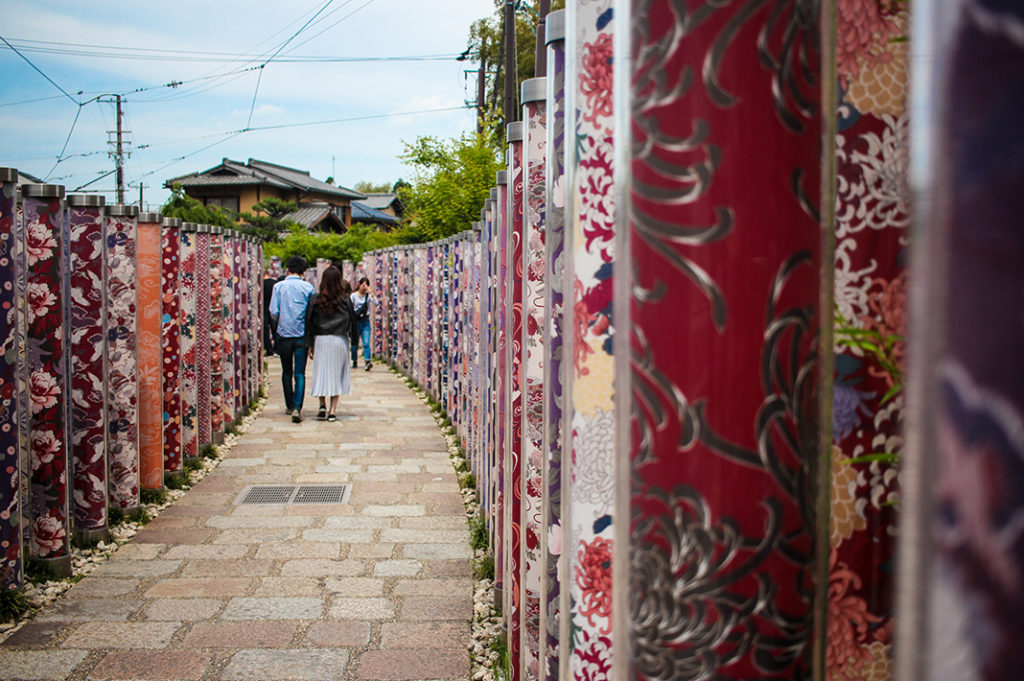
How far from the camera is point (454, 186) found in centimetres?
2445

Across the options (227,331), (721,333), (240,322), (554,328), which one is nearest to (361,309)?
(240,322)

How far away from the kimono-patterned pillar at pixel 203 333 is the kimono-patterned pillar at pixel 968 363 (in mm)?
8150

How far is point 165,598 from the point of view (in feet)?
15.3

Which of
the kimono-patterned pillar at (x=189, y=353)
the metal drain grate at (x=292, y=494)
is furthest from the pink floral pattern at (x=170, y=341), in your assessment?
the metal drain grate at (x=292, y=494)

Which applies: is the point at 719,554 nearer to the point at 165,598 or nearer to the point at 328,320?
the point at 165,598

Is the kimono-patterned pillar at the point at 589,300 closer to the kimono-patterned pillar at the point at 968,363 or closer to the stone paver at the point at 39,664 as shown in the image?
the kimono-patterned pillar at the point at 968,363

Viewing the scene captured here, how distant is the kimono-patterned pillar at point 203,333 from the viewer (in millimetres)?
8203

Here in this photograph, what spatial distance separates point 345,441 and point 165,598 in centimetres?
450

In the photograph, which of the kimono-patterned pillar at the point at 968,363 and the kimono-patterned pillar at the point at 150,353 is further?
the kimono-patterned pillar at the point at 150,353

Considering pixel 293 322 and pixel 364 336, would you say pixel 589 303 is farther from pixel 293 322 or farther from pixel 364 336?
pixel 364 336

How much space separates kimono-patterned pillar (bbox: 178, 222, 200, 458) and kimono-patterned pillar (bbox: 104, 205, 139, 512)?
1413 mm

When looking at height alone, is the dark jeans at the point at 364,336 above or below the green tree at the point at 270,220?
below

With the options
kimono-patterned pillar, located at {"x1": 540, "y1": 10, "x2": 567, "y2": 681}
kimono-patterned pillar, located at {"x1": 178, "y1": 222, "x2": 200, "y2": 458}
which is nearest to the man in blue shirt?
kimono-patterned pillar, located at {"x1": 178, "y1": 222, "x2": 200, "y2": 458}

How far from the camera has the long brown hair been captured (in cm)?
1004
